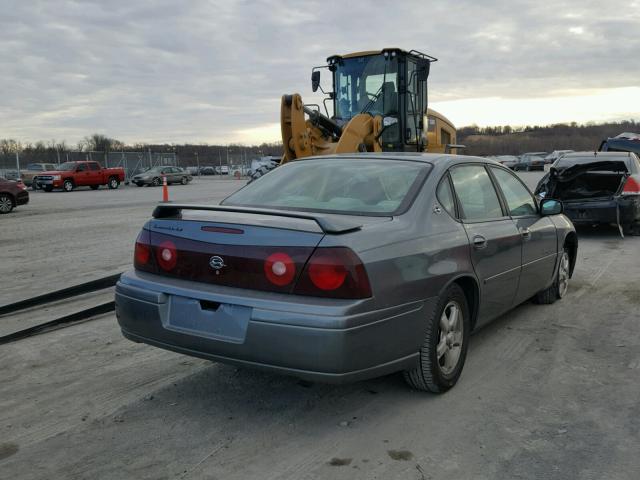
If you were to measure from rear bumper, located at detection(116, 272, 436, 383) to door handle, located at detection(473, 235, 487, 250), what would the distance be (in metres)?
0.76

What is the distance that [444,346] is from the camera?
364 cm

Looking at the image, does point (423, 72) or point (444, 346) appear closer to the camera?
point (444, 346)

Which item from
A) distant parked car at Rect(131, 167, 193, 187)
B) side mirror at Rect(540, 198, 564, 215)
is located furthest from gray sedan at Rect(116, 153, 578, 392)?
distant parked car at Rect(131, 167, 193, 187)

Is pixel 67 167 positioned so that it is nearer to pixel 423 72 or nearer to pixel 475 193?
pixel 423 72

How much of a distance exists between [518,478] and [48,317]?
4408mm

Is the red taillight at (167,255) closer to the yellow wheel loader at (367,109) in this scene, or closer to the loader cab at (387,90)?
the yellow wheel loader at (367,109)

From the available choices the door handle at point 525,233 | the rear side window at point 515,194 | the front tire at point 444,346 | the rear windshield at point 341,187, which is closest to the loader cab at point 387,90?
the rear side window at point 515,194

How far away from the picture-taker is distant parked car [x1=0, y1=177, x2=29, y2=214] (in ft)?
59.0

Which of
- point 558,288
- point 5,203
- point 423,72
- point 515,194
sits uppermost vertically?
point 423,72

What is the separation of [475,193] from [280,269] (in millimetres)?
1994

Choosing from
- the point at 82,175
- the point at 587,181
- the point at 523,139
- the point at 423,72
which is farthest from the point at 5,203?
the point at 523,139

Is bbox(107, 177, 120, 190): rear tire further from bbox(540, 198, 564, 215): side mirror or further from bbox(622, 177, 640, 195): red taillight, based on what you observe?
bbox(540, 198, 564, 215): side mirror

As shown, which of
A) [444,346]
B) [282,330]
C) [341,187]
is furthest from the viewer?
[341,187]

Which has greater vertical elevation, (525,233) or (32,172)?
(32,172)
